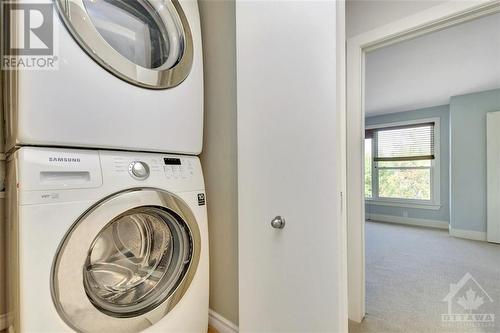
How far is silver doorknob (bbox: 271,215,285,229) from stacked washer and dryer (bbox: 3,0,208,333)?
40 cm

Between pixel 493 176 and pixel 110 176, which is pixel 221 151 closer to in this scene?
pixel 110 176

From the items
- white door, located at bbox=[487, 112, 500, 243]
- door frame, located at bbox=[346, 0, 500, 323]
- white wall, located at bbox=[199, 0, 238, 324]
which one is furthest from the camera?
white door, located at bbox=[487, 112, 500, 243]

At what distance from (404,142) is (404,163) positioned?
0.43 m

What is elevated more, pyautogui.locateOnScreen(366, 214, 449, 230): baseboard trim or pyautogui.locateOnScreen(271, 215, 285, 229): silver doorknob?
pyautogui.locateOnScreen(271, 215, 285, 229): silver doorknob

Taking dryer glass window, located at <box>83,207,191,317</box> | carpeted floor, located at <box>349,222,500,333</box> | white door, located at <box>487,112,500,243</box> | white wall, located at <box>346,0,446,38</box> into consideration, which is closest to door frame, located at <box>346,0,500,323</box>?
white wall, located at <box>346,0,446,38</box>

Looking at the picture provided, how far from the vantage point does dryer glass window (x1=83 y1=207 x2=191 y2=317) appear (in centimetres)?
94

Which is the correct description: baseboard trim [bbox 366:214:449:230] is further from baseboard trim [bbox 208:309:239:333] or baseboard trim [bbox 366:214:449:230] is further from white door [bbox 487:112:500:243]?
baseboard trim [bbox 208:309:239:333]

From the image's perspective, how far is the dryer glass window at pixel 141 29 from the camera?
96 cm

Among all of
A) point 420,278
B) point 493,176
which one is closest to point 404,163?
point 493,176

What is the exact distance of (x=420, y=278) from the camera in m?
2.24

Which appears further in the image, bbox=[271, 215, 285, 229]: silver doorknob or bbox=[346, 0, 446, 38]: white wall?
bbox=[346, 0, 446, 38]: white wall

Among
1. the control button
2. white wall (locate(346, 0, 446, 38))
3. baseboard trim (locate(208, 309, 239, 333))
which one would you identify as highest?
white wall (locate(346, 0, 446, 38))

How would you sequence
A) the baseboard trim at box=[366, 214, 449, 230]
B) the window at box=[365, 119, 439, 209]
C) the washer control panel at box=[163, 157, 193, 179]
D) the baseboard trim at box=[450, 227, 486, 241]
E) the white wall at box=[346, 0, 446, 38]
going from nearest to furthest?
the washer control panel at box=[163, 157, 193, 179]
the white wall at box=[346, 0, 446, 38]
the baseboard trim at box=[450, 227, 486, 241]
the baseboard trim at box=[366, 214, 449, 230]
the window at box=[365, 119, 439, 209]

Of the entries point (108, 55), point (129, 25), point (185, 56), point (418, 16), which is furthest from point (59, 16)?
point (418, 16)
